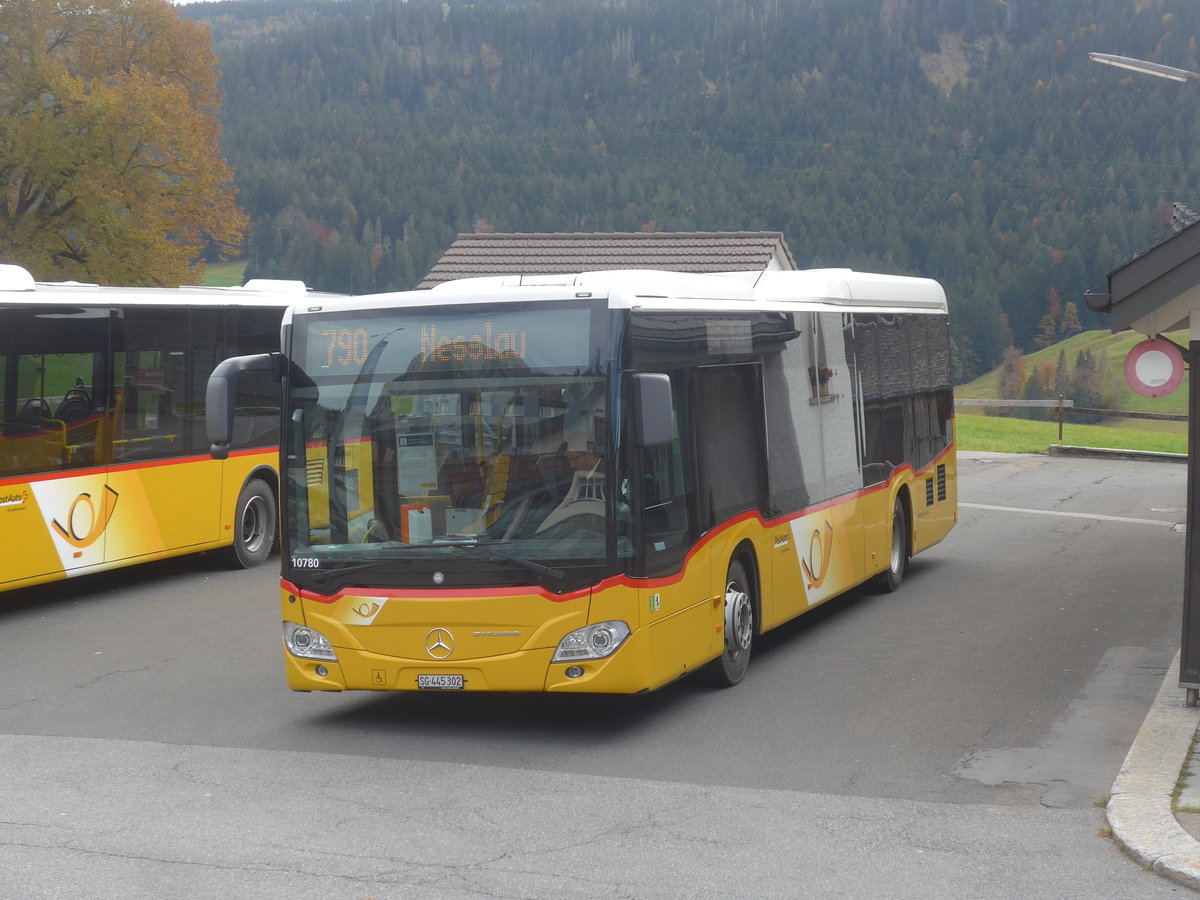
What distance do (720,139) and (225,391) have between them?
150999 millimetres

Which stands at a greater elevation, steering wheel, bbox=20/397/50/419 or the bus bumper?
steering wheel, bbox=20/397/50/419

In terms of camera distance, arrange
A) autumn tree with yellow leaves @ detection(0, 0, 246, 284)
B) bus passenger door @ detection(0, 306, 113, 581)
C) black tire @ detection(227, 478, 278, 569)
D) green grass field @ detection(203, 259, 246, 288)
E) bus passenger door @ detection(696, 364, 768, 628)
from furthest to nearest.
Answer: green grass field @ detection(203, 259, 246, 288), autumn tree with yellow leaves @ detection(0, 0, 246, 284), black tire @ detection(227, 478, 278, 569), bus passenger door @ detection(0, 306, 113, 581), bus passenger door @ detection(696, 364, 768, 628)

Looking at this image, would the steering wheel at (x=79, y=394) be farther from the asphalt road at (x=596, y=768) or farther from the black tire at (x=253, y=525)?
the black tire at (x=253, y=525)

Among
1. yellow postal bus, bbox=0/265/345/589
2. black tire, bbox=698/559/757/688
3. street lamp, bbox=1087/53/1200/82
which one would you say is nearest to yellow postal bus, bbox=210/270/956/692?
black tire, bbox=698/559/757/688

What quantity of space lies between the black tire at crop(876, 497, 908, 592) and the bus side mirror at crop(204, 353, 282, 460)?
722cm

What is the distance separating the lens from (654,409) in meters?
8.38

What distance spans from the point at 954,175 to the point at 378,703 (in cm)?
15026

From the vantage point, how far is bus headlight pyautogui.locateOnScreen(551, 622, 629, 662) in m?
8.47

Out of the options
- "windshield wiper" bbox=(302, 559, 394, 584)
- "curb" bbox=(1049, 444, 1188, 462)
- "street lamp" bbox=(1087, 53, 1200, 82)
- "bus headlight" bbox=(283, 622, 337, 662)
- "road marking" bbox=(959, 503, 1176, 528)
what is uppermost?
"street lamp" bbox=(1087, 53, 1200, 82)

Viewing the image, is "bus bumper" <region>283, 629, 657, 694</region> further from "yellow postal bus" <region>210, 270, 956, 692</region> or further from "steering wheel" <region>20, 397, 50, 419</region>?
"steering wheel" <region>20, 397, 50, 419</region>

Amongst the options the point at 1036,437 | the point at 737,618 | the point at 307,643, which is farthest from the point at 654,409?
the point at 1036,437

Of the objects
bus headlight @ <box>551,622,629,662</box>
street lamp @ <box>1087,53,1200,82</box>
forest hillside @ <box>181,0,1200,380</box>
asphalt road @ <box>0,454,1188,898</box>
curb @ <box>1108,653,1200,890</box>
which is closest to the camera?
curb @ <box>1108,653,1200,890</box>

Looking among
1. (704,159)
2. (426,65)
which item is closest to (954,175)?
(704,159)

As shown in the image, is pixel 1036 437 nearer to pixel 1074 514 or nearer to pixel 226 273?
pixel 1074 514
